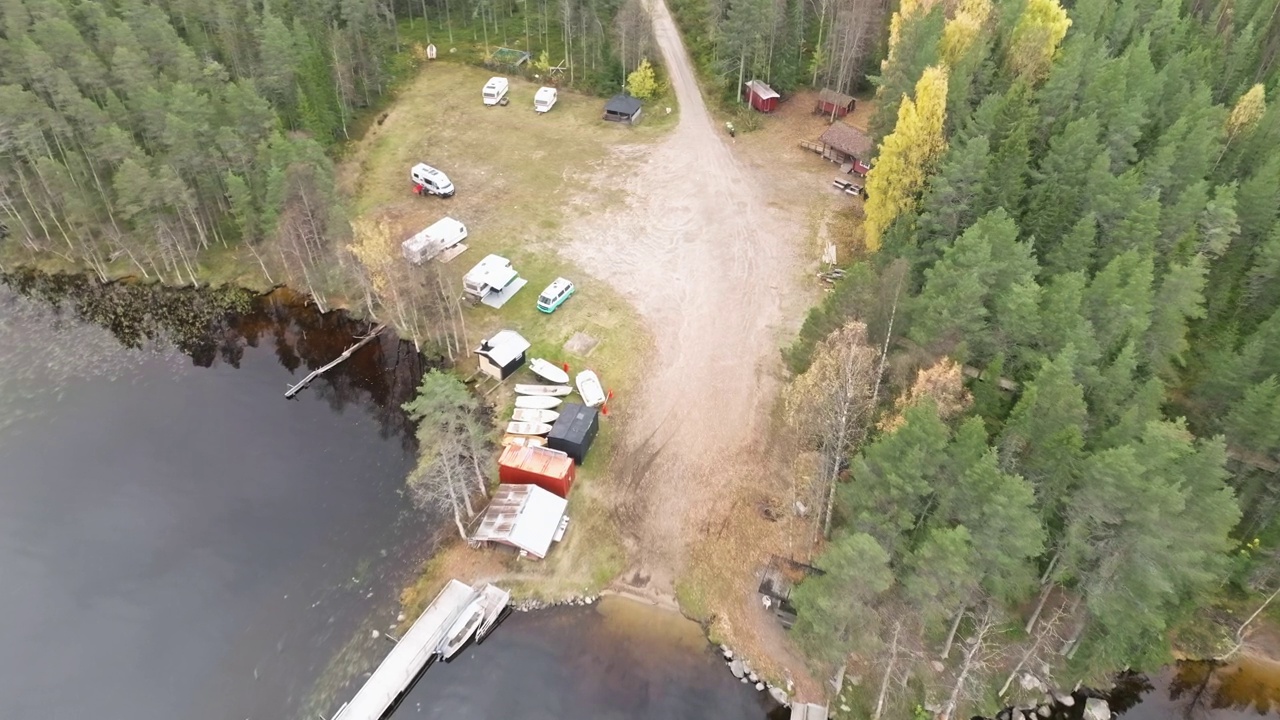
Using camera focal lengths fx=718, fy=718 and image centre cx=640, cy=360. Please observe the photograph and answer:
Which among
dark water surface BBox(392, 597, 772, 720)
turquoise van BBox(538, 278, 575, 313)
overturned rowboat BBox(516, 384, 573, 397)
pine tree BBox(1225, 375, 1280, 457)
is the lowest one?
dark water surface BBox(392, 597, 772, 720)

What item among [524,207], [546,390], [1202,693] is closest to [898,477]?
[1202,693]

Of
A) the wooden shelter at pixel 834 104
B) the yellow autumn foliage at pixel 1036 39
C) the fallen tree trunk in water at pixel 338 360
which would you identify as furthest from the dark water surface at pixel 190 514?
the yellow autumn foliage at pixel 1036 39

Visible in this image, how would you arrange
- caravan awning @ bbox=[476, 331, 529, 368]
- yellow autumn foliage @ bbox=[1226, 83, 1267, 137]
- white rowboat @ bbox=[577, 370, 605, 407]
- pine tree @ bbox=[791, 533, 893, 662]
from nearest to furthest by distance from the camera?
pine tree @ bbox=[791, 533, 893, 662], white rowboat @ bbox=[577, 370, 605, 407], caravan awning @ bbox=[476, 331, 529, 368], yellow autumn foliage @ bbox=[1226, 83, 1267, 137]

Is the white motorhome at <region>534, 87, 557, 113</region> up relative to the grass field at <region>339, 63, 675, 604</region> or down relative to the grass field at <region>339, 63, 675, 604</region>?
up

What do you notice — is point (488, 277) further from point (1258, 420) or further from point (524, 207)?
point (1258, 420)

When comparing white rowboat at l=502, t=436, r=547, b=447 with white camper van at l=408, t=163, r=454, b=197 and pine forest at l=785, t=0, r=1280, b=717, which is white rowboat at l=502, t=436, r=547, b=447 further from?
white camper van at l=408, t=163, r=454, b=197

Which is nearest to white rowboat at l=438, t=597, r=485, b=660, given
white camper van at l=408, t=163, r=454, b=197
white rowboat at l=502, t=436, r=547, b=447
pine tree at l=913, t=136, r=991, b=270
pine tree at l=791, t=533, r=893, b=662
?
white rowboat at l=502, t=436, r=547, b=447

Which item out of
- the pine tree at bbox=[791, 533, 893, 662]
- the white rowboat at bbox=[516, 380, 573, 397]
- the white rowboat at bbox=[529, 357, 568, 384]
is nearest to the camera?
the pine tree at bbox=[791, 533, 893, 662]
